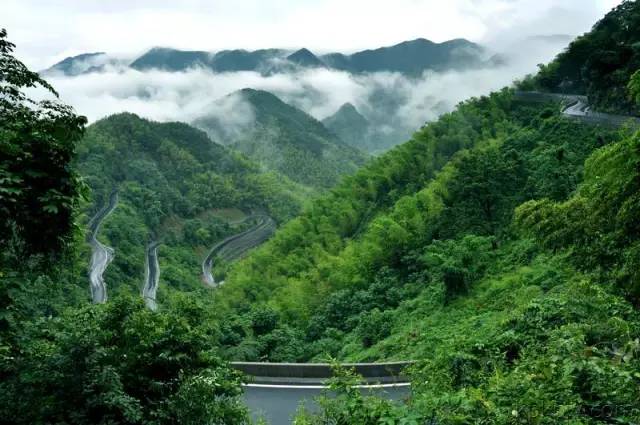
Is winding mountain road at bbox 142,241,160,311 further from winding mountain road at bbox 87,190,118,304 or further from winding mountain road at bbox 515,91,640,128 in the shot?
winding mountain road at bbox 515,91,640,128

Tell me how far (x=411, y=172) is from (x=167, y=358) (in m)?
28.5

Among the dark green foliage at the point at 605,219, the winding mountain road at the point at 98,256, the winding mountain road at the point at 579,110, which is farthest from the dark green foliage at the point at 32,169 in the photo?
the winding mountain road at the point at 98,256

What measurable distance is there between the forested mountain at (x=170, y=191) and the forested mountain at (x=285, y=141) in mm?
16330

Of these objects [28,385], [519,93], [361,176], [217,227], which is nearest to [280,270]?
[361,176]

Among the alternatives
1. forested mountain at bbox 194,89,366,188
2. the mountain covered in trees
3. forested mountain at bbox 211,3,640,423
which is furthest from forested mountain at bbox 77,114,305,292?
the mountain covered in trees

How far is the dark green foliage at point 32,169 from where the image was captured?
19.2ft

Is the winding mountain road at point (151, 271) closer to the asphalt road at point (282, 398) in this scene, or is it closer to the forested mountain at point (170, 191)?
the forested mountain at point (170, 191)

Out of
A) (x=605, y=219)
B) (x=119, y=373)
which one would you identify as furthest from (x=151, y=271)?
(x=605, y=219)

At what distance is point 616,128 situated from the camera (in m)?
23.1

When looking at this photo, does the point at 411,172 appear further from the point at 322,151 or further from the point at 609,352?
the point at 322,151

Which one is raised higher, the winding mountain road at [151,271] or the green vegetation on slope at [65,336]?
the green vegetation on slope at [65,336]

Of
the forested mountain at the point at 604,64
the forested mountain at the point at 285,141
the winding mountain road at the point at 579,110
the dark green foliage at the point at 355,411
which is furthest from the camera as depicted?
the forested mountain at the point at 285,141

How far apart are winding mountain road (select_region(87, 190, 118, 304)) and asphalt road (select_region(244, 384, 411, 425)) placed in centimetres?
3750

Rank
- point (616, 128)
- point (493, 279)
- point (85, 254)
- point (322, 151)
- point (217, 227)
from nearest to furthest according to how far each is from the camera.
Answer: point (493, 279) → point (616, 128) → point (85, 254) → point (217, 227) → point (322, 151)
